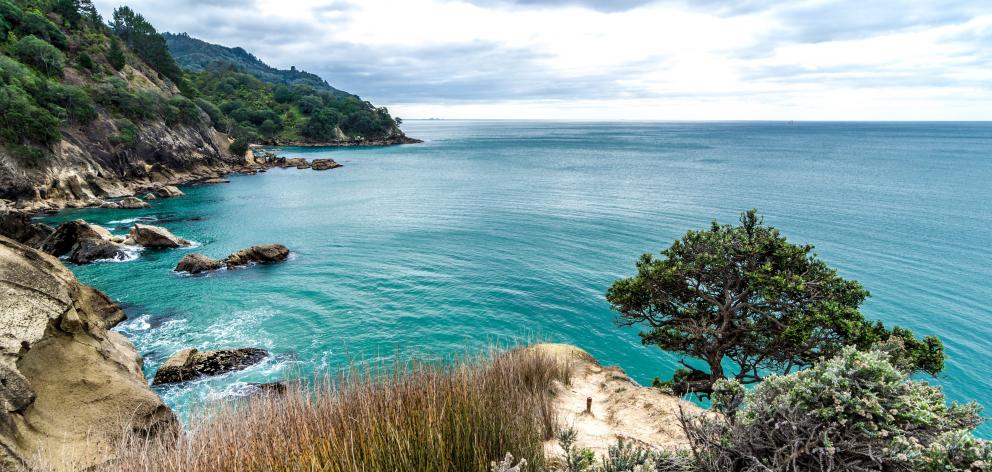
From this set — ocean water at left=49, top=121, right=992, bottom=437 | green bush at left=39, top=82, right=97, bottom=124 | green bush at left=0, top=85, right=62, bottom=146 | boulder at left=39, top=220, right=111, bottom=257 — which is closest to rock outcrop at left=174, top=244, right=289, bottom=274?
ocean water at left=49, top=121, right=992, bottom=437

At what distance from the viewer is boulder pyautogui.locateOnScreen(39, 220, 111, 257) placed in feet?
102

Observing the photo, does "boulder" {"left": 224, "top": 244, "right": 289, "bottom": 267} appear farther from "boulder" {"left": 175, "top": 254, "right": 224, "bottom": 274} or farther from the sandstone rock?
the sandstone rock

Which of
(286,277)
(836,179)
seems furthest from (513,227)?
(836,179)

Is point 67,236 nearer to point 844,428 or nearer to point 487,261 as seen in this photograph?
point 487,261

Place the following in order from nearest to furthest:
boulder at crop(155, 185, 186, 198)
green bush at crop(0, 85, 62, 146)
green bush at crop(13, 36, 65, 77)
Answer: green bush at crop(0, 85, 62, 146) < green bush at crop(13, 36, 65, 77) < boulder at crop(155, 185, 186, 198)

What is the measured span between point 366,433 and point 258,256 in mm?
31107

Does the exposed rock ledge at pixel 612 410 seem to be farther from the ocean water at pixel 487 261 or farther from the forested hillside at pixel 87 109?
the forested hillside at pixel 87 109

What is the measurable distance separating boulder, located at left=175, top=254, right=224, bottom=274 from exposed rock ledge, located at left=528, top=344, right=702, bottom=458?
2602 cm

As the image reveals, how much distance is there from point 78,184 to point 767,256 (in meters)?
64.0

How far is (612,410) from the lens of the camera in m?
10.8

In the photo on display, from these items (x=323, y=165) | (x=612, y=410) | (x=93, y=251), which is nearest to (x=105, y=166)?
(x=93, y=251)

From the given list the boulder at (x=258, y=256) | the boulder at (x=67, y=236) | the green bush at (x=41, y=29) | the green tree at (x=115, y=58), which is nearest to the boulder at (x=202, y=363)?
the boulder at (x=258, y=256)

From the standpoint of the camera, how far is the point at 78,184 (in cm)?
4844

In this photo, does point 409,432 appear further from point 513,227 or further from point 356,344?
point 513,227
